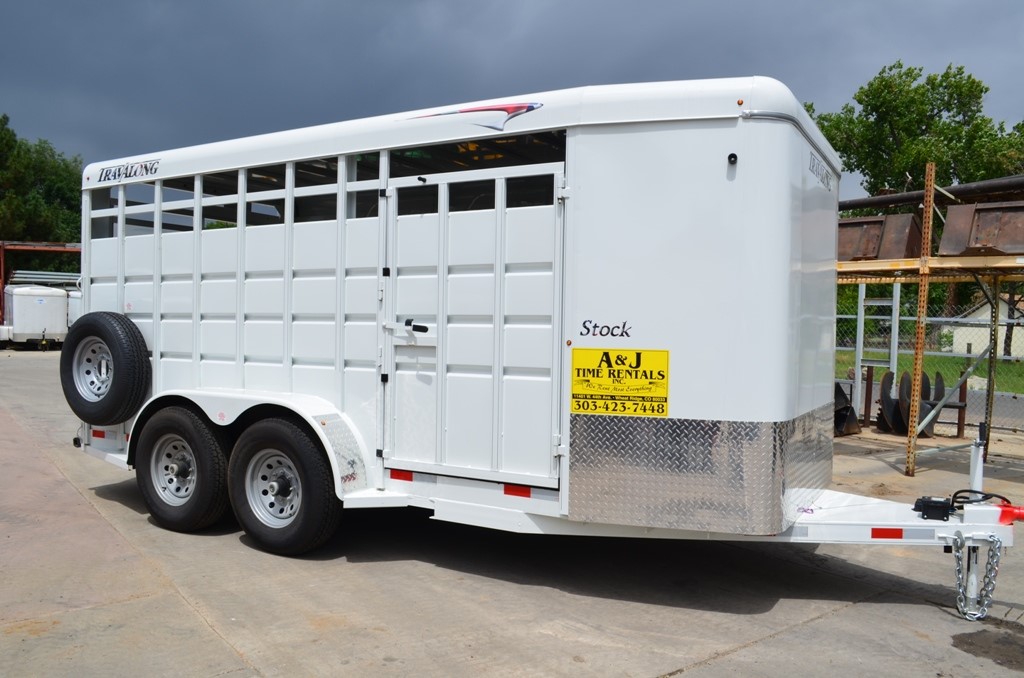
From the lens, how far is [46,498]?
7270 millimetres

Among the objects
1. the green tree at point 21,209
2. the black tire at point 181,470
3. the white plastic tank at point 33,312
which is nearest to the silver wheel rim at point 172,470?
the black tire at point 181,470

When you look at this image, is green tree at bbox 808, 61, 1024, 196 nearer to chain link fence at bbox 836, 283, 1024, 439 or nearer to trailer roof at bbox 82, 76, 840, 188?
chain link fence at bbox 836, 283, 1024, 439

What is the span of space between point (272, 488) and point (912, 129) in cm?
3793

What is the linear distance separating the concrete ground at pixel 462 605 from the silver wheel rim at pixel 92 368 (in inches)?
40.6

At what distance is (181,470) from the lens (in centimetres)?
631

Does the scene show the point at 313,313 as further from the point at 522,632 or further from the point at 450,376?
the point at 522,632

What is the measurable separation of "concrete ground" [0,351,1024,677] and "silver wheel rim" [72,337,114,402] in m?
1.03

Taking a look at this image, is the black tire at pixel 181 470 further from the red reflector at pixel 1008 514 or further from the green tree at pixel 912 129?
the green tree at pixel 912 129

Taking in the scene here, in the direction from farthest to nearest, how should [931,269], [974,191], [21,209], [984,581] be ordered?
[21,209] < [974,191] < [931,269] < [984,581]

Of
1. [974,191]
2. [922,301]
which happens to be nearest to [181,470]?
[922,301]

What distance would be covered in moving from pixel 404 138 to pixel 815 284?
293 cm

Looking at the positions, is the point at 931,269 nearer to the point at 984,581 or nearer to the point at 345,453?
the point at 984,581

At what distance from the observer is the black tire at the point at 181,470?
19.7 ft

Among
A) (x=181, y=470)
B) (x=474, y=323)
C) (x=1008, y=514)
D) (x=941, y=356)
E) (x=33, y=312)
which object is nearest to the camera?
(x=1008, y=514)
